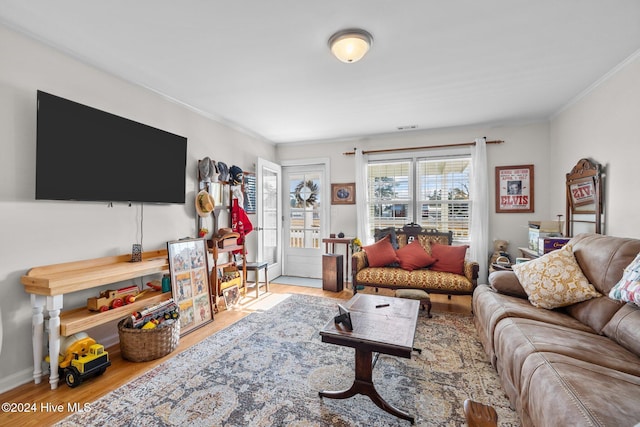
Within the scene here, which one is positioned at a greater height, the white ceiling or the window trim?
the white ceiling

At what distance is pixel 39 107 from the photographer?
Answer: 1999 millimetres

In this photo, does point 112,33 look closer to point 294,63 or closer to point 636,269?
point 294,63

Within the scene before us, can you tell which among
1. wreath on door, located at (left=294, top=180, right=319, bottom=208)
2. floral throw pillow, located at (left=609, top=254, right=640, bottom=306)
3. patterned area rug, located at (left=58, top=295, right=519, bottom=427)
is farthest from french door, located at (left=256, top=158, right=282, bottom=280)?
floral throw pillow, located at (left=609, top=254, right=640, bottom=306)

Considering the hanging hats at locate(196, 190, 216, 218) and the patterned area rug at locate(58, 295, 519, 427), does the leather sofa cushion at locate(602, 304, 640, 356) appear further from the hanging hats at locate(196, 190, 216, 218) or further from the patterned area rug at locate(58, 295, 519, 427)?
the hanging hats at locate(196, 190, 216, 218)

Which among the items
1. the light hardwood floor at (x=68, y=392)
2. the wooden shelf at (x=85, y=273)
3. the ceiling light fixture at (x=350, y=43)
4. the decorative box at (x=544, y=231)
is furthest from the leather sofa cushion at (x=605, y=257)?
the wooden shelf at (x=85, y=273)

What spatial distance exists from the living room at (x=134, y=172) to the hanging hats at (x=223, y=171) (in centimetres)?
18

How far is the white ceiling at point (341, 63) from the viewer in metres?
1.76

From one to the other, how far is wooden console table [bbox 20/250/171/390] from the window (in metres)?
3.45

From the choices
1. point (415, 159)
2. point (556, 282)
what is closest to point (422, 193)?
point (415, 159)

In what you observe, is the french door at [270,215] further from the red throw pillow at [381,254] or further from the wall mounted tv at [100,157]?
the red throw pillow at [381,254]

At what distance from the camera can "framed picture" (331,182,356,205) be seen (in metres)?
4.73

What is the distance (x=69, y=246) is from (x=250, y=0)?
2.28 metres

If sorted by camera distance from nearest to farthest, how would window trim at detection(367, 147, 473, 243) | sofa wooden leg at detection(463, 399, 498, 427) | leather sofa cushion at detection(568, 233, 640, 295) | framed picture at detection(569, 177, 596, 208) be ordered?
1. sofa wooden leg at detection(463, 399, 498, 427)
2. leather sofa cushion at detection(568, 233, 640, 295)
3. framed picture at detection(569, 177, 596, 208)
4. window trim at detection(367, 147, 473, 243)

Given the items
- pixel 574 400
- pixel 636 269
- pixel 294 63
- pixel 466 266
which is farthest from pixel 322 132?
pixel 574 400
